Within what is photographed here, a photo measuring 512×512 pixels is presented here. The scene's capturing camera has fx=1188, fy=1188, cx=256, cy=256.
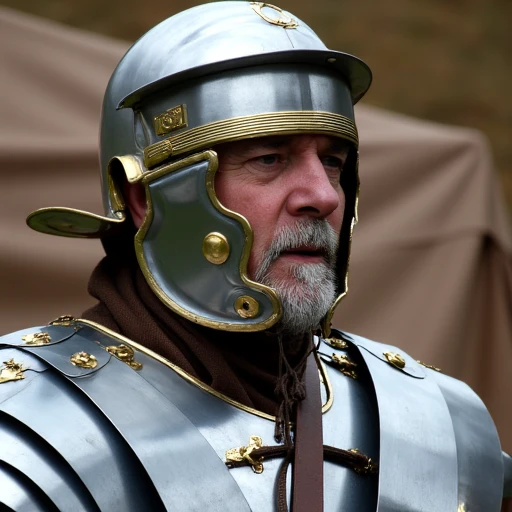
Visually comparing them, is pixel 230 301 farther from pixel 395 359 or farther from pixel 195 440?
pixel 395 359

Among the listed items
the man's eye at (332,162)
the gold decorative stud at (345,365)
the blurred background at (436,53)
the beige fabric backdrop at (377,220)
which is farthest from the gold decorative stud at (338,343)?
the blurred background at (436,53)

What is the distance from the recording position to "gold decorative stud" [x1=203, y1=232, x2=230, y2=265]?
97.2 inches

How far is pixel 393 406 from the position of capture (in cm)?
269

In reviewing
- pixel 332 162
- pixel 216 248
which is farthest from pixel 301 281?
pixel 332 162

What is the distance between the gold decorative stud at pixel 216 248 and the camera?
97.2 inches

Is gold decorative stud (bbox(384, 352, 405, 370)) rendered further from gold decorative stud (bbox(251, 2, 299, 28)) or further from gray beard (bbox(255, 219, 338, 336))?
gold decorative stud (bbox(251, 2, 299, 28))

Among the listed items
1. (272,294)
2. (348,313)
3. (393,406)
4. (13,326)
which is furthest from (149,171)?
(348,313)

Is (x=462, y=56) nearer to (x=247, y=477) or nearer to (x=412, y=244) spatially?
(x=412, y=244)

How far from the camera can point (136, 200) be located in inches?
104

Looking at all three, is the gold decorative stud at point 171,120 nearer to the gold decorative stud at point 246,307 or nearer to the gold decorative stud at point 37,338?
the gold decorative stud at point 246,307

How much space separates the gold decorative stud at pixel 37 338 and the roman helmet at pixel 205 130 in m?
0.25

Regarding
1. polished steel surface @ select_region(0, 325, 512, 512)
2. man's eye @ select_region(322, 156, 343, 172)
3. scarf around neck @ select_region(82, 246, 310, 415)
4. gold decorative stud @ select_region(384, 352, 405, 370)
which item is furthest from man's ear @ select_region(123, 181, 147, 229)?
gold decorative stud @ select_region(384, 352, 405, 370)

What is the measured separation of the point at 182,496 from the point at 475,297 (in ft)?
8.99

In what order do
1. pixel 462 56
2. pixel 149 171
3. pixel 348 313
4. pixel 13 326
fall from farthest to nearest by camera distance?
pixel 462 56 < pixel 348 313 < pixel 13 326 < pixel 149 171
